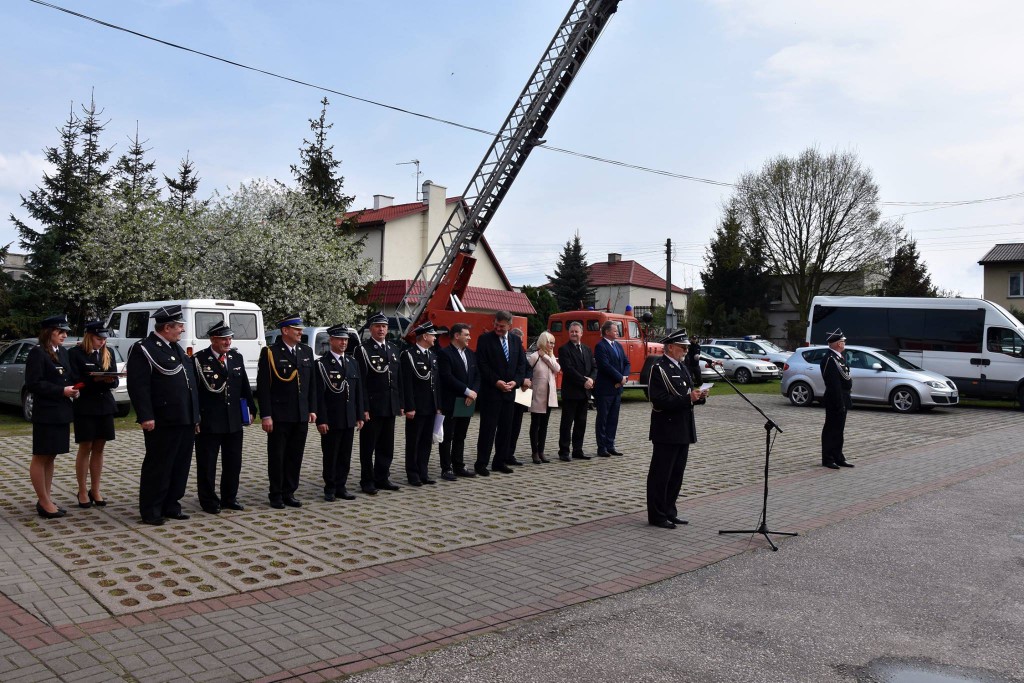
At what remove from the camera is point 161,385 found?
24.2ft

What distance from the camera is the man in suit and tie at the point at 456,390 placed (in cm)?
1002

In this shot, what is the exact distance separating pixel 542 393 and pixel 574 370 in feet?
1.93

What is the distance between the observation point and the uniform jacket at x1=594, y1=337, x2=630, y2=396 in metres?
12.1

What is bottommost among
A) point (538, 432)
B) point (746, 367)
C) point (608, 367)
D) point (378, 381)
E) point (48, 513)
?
point (48, 513)

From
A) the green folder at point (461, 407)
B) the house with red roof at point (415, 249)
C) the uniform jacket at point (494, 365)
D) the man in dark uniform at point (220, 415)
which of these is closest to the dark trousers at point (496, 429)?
the uniform jacket at point (494, 365)

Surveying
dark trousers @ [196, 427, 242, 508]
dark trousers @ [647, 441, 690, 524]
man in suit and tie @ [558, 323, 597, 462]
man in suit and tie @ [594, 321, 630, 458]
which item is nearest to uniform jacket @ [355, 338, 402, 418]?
dark trousers @ [196, 427, 242, 508]

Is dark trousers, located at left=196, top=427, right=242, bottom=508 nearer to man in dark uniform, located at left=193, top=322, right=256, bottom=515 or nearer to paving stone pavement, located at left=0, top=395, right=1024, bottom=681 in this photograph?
man in dark uniform, located at left=193, top=322, right=256, bottom=515

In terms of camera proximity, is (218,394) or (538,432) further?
(538,432)

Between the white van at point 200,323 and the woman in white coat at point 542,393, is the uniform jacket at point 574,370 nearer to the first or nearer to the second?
the woman in white coat at point 542,393

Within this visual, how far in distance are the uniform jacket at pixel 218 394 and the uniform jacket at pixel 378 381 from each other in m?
1.49

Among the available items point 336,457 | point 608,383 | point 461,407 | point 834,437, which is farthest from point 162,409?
point 834,437

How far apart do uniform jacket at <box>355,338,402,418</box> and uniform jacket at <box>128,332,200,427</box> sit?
6.55 ft

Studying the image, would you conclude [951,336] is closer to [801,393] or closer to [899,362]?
[899,362]

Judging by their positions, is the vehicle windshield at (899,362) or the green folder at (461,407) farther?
the vehicle windshield at (899,362)
